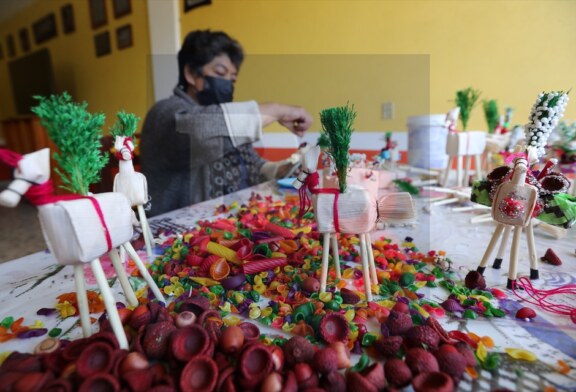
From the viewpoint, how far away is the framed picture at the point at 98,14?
2.40 meters

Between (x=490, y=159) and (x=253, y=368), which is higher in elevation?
(x=490, y=159)

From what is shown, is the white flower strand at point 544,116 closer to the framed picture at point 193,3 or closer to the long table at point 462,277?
the long table at point 462,277

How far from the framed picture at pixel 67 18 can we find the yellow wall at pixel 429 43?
1.64 m

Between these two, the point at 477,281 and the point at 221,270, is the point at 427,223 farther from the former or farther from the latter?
the point at 221,270

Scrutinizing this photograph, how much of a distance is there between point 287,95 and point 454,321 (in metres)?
0.91

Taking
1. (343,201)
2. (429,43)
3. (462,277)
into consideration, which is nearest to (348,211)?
(343,201)

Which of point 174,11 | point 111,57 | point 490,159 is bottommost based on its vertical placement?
point 490,159

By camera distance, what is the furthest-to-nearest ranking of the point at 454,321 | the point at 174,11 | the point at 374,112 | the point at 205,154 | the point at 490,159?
the point at 174,11
the point at 374,112
the point at 490,159
the point at 205,154
the point at 454,321

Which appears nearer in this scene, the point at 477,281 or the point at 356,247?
the point at 477,281

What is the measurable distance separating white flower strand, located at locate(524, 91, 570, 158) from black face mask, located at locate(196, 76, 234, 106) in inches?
33.5

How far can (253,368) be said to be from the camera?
1.20 feet

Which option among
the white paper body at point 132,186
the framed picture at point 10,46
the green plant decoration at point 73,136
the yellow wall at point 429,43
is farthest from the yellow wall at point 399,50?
the framed picture at point 10,46

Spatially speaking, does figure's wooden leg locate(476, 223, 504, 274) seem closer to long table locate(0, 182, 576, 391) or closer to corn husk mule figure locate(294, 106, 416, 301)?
long table locate(0, 182, 576, 391)

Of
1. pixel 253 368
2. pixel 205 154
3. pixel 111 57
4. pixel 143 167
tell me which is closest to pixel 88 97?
pixel 111 57
